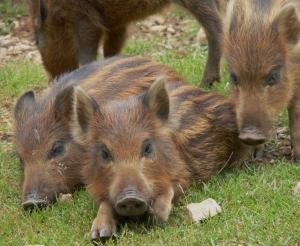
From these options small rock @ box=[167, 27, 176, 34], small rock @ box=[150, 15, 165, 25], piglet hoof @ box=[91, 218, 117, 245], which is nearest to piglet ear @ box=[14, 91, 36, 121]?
piglet hoof @ box=[91, 218, 117, 245]

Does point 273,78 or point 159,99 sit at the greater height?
point 159,99

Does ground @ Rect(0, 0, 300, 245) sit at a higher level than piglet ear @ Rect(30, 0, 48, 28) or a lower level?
lower

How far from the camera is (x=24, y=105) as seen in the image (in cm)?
589

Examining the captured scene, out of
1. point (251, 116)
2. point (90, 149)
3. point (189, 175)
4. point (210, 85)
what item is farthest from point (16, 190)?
point (210, 85)

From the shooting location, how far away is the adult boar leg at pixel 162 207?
4.81 meters

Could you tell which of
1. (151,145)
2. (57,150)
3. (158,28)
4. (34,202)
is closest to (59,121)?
(57,150)

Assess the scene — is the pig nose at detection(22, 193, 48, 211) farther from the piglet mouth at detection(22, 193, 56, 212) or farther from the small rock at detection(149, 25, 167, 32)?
the small rock at detection(149, 25, 167, 32)

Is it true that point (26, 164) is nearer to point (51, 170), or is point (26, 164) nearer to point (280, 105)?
point (51, 170)

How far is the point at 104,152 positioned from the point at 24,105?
1.16 metres

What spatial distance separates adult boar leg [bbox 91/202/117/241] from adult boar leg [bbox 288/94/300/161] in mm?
1596

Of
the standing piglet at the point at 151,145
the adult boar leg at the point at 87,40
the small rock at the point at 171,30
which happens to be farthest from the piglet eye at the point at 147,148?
the small rock at the point at 171,30

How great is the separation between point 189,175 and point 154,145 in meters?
0.49

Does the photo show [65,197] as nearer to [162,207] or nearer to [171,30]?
[162,207]

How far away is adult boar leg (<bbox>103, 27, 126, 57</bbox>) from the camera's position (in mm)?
8188
